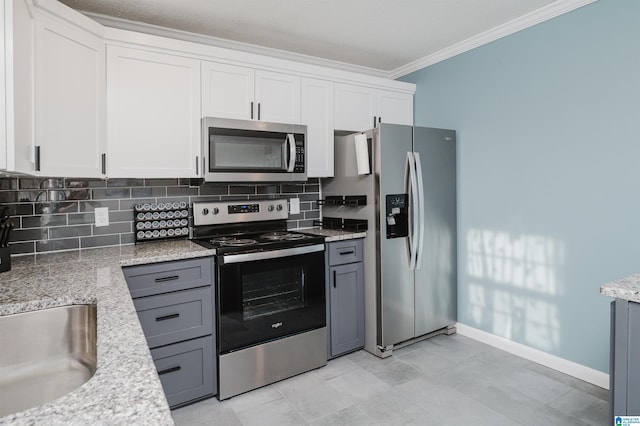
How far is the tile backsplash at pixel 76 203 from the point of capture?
235 cm

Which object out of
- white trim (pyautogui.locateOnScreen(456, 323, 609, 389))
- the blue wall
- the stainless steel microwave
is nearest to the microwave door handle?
the stainless steel microwave

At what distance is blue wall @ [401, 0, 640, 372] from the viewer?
2369mm

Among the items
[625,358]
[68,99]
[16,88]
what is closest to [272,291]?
[68,99]

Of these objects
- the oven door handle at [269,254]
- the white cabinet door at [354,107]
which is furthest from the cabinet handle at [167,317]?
the white cabinet door at [354,107]

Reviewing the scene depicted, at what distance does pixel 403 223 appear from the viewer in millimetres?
3047

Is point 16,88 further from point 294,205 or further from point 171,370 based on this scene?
point 294,205

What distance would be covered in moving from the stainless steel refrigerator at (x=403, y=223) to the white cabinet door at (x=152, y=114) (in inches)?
49.8

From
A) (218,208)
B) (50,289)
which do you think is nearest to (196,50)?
(218,208)

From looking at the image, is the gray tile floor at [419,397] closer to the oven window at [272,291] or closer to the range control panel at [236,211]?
the oven window at [272,291]

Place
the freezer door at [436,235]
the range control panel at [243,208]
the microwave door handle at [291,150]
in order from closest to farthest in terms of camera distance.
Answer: the microwave door handle at [291,150] < the range control panel at [243,208] < the freezer door at [436,235]

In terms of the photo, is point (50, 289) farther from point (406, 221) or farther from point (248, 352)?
point (406, 221)

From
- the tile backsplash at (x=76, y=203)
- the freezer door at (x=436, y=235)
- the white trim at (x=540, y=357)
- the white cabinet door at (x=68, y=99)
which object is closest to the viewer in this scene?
the white cabinet door at (x=68, y=99)

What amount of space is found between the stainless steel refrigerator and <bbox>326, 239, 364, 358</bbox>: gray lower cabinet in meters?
0.07

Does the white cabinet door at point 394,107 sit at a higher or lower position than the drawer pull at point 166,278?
higher
